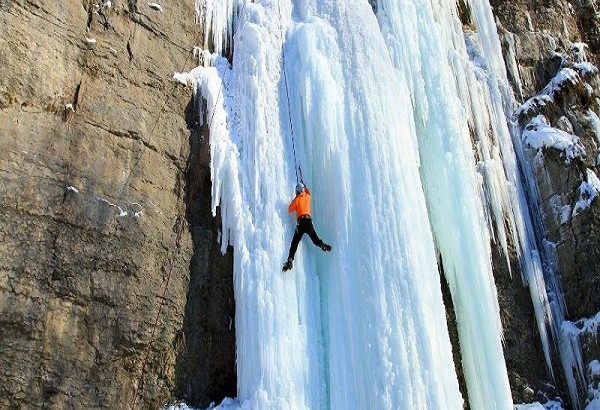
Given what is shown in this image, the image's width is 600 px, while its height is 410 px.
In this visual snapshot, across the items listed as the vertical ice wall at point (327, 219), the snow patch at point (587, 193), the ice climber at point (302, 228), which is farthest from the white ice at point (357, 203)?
the snow patch at point (587, 193)

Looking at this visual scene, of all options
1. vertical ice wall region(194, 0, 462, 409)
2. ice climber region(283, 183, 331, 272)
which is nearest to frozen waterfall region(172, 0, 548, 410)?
vertical ice wall region(194, 0, 462, 409)

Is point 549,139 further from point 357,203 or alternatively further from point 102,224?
point 102,224

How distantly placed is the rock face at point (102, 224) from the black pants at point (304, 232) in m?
0.80

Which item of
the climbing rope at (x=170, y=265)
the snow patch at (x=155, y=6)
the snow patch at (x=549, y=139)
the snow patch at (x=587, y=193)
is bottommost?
the climbing rope at (x=170, y=265)

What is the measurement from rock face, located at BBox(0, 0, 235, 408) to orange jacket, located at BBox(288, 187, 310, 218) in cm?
88

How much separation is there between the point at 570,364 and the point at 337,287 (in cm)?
413

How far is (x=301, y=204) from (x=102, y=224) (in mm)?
1951

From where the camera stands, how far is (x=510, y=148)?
10055 mm

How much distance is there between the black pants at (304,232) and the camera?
6.59 metres

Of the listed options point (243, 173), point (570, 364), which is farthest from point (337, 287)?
point (570, 364)

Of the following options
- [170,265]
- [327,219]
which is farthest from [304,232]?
[170,265]

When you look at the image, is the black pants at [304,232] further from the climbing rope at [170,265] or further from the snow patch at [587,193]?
the snow patch at [587,193]

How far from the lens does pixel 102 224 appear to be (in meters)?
6.18

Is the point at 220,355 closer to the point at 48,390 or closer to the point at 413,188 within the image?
the point at 48,390
